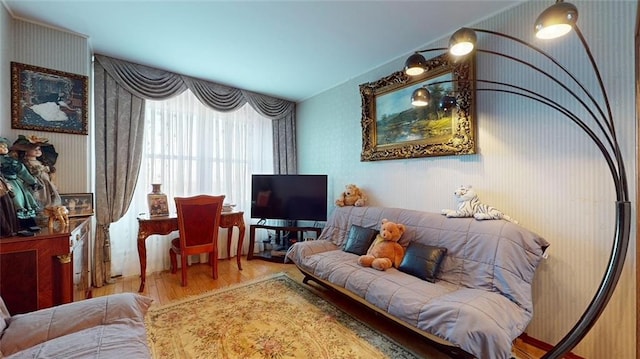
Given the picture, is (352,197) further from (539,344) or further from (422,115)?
(539,344)

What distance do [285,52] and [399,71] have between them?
120 centimetres

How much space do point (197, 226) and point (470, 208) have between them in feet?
8.76

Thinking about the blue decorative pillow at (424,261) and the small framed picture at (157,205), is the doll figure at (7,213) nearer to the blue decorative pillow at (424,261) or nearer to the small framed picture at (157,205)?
the small framed picture at (157,205)

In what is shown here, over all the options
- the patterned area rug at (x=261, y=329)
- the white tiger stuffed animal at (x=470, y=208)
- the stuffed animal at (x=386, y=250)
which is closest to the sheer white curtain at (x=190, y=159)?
Answer: the patterned area rug at (x=261, y=329)

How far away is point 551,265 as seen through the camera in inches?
71.1

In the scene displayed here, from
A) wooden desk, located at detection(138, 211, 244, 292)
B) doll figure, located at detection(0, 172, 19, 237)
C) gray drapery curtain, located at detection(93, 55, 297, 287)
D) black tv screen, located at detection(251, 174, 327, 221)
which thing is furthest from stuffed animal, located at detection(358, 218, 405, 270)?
gray drapery curtain, located at detection(93, 55, 297, 287)

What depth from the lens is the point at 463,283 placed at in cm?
188

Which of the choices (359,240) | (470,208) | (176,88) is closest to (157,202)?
(176,88)

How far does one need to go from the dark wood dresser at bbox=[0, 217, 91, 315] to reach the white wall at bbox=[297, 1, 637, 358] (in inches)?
113

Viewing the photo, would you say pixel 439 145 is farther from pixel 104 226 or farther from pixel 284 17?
pixel 104 226

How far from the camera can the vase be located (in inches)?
114

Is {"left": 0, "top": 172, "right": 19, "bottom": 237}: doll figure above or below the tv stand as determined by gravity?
above

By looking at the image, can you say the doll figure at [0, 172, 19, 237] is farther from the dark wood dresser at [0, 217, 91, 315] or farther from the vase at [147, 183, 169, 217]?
the vase at [147, 183, 169, 217]

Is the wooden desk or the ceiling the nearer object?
the ceiling
